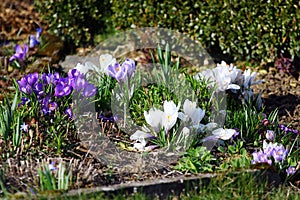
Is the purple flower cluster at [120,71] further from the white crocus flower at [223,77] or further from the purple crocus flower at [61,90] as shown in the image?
the white crocus flower at [223,77]

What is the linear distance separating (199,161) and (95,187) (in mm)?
739

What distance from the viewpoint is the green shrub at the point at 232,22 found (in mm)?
5355

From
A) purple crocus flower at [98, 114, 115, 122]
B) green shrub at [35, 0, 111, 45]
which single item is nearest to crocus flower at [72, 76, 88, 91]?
purple crocus flower at [98, 114, 115, 122]

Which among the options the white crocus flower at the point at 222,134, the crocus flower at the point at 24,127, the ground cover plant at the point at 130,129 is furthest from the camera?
the white crocus flower at the point at 222,134

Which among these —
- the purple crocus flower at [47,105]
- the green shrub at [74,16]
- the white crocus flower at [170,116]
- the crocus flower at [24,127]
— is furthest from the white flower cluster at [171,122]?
the green shrub at [74,16]

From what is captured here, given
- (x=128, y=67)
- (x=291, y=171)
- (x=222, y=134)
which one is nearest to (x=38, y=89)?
(x=128, y=67)

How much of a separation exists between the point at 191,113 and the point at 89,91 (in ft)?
2.40

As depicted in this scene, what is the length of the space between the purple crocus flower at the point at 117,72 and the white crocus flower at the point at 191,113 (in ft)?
1.61

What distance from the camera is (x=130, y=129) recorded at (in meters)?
→ 4.00

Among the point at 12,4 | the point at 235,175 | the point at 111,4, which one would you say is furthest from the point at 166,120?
the point at 12,4

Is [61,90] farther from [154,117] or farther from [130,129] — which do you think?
[154,117]

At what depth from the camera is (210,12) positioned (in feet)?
18.2

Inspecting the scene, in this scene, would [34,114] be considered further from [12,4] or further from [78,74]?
[12,4]

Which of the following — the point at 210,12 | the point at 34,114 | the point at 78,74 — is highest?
the point at 210,12
